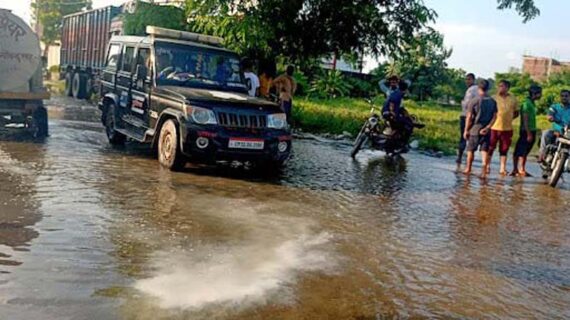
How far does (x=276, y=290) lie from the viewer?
174 inches

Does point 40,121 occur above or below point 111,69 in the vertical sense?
below

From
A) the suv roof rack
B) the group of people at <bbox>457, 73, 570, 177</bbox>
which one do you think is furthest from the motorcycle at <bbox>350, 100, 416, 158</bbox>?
the suv roof rack

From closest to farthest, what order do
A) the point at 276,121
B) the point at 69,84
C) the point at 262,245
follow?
the point at 262,245 → the point at 276,121 → the point at 69,84

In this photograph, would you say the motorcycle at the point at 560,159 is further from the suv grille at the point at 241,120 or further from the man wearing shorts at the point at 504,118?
the suv grille at the point at 241,120

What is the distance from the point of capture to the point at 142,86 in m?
10.0

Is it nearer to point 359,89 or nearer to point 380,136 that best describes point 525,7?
point 380,136

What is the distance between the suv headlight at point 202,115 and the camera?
28.0 feet

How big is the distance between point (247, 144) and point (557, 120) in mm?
5649

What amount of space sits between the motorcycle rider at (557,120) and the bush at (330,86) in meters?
22.1

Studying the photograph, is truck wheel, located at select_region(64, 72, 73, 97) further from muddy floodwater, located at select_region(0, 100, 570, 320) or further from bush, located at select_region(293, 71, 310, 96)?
muddy floodwater, located at select_region(0, 100, 570, 320)

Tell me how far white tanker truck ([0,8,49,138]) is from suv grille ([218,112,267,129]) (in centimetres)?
407

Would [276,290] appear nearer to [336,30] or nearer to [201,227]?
[201,227]

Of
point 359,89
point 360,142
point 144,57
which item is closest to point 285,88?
point 360,142

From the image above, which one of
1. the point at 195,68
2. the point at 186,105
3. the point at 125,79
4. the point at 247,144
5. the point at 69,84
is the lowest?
the point at 247,144
